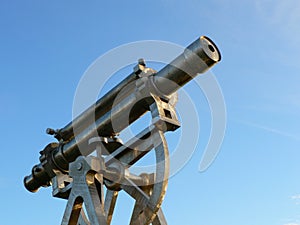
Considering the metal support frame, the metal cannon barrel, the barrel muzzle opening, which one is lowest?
the metal support frame

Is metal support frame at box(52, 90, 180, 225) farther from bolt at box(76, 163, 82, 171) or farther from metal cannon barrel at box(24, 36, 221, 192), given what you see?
metal cannon barrel at box(24, 36, 221, 192)

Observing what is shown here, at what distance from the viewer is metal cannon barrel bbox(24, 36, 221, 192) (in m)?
5.56

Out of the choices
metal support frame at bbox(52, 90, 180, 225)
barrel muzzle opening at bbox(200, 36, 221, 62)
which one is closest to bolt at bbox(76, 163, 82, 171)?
metal support frame at bbox(52, 90, 180, 225)

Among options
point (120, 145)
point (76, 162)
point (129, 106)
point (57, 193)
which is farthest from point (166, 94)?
point (57, 193)

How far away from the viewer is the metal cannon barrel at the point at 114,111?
556 centimetres

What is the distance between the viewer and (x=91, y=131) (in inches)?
250

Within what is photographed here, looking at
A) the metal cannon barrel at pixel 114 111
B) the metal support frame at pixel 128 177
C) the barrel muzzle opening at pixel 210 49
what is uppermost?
the barrel muzzle opening at pixel 210 49

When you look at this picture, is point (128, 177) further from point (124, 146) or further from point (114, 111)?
point (114, 111)

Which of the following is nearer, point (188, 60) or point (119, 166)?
point (188, 60)

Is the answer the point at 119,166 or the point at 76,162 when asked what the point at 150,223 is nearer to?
the point at 119,166

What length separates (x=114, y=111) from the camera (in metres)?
6.12

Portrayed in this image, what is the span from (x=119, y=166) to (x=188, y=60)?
5.04ft

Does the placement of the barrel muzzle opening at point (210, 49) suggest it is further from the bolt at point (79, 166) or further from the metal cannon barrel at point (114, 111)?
the bolt at point (79, 166)

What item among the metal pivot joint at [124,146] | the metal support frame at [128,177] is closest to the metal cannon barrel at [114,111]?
the metal pivot joint at [124,146]
